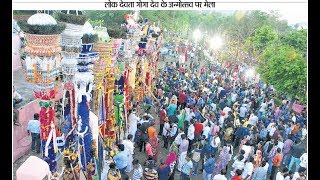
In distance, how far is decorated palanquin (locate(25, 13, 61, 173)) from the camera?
733cm

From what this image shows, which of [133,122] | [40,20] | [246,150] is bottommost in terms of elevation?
[246,150]

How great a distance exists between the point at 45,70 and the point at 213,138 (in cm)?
409

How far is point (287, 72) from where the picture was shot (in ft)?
45.2

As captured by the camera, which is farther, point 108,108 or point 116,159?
point 108,108

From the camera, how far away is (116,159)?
8156 millimetres

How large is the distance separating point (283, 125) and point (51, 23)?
266 inches

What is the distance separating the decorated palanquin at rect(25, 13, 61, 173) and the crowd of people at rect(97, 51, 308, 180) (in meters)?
1.37

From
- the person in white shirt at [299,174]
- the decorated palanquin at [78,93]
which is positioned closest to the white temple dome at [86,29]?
the decorated palanquin at [78,93]

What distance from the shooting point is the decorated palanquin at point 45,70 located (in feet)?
24.1

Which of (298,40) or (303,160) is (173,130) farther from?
(298,40)

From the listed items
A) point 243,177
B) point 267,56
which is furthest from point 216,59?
point 243,177

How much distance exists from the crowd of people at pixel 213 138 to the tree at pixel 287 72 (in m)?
0.54

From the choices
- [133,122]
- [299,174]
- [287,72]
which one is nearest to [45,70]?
[133,122]

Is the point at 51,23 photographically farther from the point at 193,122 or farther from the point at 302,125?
the point at 302,125
